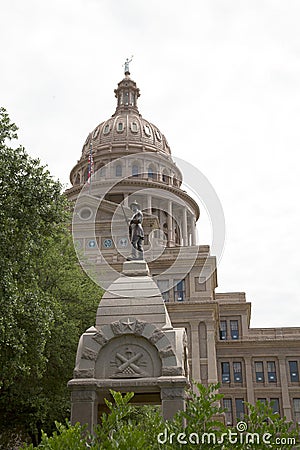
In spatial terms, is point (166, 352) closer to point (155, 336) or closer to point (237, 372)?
point (155, 336)

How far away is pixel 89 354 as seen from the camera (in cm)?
1609

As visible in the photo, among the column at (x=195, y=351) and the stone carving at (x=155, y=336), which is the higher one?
the column at (x=195, y=351)

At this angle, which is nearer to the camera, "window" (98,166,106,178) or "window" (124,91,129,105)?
"window" (98,166,106,178)

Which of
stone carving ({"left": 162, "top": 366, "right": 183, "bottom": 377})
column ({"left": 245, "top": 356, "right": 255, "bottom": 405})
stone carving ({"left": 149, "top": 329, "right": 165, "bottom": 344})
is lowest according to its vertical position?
stone carving ({"left": 162, "top": 366, "right": 183, "bottom": 377})

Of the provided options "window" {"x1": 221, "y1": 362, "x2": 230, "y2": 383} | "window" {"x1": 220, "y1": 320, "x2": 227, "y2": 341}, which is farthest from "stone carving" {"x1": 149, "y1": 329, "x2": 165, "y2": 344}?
"window" {"x1": 220, "y1": 320, "x2": 227, "y2": 341}

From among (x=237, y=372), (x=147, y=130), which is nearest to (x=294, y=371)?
(x=237, y=372)

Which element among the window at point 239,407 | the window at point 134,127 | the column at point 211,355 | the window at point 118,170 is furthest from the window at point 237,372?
the window at point 134,127

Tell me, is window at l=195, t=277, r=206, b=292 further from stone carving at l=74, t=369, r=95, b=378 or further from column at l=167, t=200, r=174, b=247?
stone carving at l=74, t=369, r=95, b=378

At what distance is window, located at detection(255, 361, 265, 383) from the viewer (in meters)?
63.3

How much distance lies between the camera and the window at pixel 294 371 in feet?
208

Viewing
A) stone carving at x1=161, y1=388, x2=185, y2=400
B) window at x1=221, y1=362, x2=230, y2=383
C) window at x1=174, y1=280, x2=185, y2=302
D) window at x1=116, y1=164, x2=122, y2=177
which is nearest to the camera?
stone carving at x1=161, y1=388, x2=185, y2=400

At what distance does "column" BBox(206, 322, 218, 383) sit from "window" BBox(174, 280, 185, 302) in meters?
4.05

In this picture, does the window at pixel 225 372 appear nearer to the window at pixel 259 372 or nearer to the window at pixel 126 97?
the window at pixel 259 372

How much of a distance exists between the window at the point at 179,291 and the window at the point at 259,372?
12.8 m
